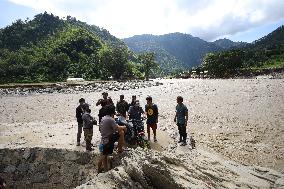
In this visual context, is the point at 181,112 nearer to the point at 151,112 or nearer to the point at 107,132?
the point at 151,112

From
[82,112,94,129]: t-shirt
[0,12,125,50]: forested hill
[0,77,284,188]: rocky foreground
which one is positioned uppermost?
[0,12,125,50]: forested hill

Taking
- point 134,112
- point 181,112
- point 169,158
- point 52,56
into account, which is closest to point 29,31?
point 52,56

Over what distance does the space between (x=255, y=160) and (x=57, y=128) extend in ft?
35.8

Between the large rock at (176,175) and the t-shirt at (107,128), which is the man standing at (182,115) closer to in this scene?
the large rock at (176,175)

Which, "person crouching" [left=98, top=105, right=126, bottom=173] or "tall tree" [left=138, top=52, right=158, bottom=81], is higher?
"tall tree" [left=138, top=52, right=158, bottom=81]

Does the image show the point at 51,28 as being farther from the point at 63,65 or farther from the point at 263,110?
the point at 263,110

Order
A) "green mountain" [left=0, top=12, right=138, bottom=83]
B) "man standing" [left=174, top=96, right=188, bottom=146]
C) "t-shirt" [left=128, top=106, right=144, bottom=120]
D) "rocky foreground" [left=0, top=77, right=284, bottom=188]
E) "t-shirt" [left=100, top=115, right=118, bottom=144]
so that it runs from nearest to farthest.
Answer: "rocky foreground" [left=0, top=77, right=284, bottom=188], "t-shirt" [left=100, top=115, right=118, bottom=144], "man standing" [left=174, top=96, right=188, bottom=146], "t-shirt" [left=128, top=106, right=144, bottom=120], "green mountain" [left=0, top=12, right=138, bottom=83]

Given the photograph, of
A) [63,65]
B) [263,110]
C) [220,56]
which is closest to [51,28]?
[63,65]

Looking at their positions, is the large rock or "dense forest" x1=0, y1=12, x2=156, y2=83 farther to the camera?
"dense forest" x1=0, y1=12, x2=156, y2=83

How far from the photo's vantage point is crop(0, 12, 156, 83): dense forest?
268 feet

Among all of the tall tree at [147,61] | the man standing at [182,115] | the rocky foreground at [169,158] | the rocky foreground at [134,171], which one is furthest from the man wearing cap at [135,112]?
the tall tree at [147,61]

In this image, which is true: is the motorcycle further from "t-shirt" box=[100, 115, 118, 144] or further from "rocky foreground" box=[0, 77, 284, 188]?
"t-shirt" box=[100, 115, 118, 144]

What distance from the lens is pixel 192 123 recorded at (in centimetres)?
2025

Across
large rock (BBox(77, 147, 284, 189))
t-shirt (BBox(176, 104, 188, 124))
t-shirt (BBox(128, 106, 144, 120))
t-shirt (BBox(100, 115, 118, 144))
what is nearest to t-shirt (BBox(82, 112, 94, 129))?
t-shirt (BBox(128, 106, 144, 120))
